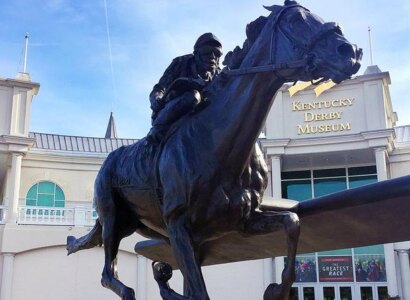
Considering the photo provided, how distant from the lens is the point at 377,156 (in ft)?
77.9

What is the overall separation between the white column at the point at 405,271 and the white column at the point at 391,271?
0.47 m

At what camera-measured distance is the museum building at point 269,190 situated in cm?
2198

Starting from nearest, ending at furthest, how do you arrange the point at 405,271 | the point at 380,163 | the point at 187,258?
the point at 187,258, the point at 405,271, the point at 380,163

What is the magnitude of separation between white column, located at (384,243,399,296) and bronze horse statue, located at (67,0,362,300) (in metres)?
21.0

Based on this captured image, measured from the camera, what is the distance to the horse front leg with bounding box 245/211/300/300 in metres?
2.93

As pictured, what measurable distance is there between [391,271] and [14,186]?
1660 centimetres

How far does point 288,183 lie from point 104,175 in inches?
934

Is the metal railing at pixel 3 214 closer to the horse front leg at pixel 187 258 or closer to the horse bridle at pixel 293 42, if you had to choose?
the horse front leg at pixel 187 258

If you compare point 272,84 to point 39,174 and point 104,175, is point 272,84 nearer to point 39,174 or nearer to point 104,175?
point 104,175

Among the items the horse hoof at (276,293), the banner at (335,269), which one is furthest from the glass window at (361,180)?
the horse hoof at (276,293)

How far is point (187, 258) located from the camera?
303 cm

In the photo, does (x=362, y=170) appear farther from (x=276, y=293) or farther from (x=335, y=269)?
(x=276, y=293)

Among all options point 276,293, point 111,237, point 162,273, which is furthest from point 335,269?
point 276,293

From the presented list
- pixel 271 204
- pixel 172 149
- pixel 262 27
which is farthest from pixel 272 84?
pixel 271 204
